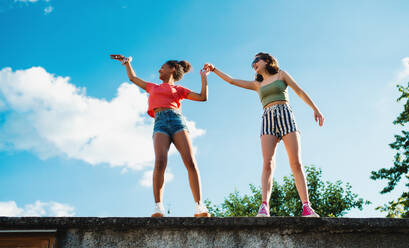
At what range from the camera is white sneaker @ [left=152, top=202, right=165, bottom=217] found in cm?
373

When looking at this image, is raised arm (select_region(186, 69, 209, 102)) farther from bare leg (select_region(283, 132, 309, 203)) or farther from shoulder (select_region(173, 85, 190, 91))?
bare leg (select_region(283, 132, 309, 203))

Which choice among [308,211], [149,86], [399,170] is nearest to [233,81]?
[149,86]

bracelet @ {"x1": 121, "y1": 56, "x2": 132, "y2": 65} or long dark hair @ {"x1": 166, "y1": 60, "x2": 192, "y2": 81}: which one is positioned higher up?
bracelet @ {"x1": 121, "y1": 56, "x2": 132, "y2": 65}

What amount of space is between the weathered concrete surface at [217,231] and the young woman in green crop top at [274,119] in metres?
0.43

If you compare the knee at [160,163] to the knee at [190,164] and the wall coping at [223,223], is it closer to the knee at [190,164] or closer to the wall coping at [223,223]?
the knee at [190,164]

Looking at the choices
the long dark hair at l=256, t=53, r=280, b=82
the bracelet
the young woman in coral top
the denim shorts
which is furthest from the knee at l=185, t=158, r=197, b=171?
the bracelet

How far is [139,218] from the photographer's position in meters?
3.19

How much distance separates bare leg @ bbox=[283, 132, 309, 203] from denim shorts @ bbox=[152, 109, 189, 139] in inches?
51.6

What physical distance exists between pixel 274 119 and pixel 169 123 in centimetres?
133

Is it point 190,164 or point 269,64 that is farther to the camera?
point 269,64

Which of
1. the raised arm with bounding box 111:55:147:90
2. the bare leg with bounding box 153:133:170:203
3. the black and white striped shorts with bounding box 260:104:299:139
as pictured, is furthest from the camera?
the raised arm with bounding box 111:55:147:90

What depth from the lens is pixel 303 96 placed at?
14.7ft

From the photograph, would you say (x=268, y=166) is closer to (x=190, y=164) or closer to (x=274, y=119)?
(x=274, y=119)

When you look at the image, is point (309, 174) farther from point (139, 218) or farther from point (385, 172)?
point (139, 218)
